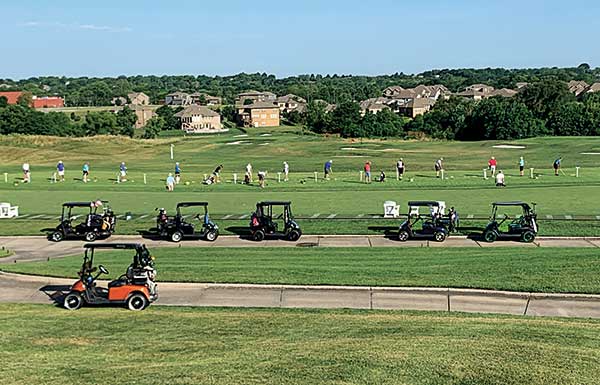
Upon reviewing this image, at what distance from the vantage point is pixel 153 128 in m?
156

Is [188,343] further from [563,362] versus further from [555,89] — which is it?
[555,89]

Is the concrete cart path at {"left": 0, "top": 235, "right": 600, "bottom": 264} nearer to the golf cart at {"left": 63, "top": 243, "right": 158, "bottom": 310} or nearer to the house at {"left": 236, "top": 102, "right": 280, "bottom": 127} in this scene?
the golf cart at {"left": 63, "top": 243, "right": 158, "bottom": 310}

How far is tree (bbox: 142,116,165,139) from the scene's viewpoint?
145250mm

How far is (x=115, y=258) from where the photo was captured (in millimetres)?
27812

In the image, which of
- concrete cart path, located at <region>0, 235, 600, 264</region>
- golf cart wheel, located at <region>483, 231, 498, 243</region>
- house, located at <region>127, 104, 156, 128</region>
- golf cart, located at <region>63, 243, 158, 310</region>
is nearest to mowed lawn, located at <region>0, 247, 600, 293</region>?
concrete cart path, located at <region>0, 235, 600, 264</region>

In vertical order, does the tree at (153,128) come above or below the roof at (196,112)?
below

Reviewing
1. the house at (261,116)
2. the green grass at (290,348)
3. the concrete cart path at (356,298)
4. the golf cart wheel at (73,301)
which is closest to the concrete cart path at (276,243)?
the concrete cart path at (356,298)

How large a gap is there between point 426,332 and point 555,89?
115843 millimetres

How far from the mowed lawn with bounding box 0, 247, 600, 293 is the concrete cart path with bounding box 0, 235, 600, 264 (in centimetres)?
117

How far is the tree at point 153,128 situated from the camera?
5719 inches

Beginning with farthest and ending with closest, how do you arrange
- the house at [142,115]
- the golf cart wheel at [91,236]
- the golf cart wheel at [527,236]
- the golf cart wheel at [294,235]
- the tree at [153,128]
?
the house at [142,115], the tree at [153,128], the golf cart wheel at [91,236], the golf cart wheel at [294,235], the golf cart wheel at [527,236]

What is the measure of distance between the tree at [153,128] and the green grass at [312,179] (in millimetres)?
51041

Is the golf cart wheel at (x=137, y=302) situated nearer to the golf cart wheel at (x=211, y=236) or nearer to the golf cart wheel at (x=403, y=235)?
the golf cart wheel at (x=211, y=236)

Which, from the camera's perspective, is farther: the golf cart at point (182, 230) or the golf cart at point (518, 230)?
the golf cart at point (182, 230)
